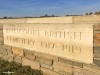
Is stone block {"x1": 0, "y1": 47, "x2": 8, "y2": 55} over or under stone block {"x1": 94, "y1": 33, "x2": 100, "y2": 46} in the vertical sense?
under

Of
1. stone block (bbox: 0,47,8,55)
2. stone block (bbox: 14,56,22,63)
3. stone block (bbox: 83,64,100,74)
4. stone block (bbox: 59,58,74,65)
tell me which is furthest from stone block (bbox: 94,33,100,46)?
stone block (bbox: 0,47,8,55)

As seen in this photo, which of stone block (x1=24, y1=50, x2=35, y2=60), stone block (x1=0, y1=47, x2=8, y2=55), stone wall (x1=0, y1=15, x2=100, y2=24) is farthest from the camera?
stone block (x1=0, y1=47, x2=8, y2=55)

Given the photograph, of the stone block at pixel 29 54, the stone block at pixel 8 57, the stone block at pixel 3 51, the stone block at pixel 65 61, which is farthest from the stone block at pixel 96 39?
the stone block at pixel 3 51

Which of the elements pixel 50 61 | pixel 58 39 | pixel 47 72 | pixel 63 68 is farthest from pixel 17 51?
pixel 63 68

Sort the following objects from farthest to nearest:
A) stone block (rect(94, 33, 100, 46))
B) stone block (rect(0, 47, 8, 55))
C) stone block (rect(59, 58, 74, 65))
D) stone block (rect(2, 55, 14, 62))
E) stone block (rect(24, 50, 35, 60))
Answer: stone block (rect(0, 47, 8, 55)) < stone block (rect(2, 55, 14, 62)) < stone block (rect(24, 50, 35, 60)) < stone block (rect(59, 58, 74, 65)) < stone block (rect(94, 33, 100, 46))

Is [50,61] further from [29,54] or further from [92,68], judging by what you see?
[92,68]

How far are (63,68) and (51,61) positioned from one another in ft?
1.71

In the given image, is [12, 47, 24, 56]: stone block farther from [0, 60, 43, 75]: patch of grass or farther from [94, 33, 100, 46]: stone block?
[94, 33, 100, 46]: stone block

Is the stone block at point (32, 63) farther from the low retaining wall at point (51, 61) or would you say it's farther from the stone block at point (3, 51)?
the stone block at point (3, 51)

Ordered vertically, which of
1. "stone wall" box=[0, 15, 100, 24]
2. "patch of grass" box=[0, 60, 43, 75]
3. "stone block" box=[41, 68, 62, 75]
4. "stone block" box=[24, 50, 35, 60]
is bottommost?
"patch of grass" box=[0, 60, 43, 75]

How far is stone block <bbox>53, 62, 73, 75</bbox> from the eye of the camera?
5109mm

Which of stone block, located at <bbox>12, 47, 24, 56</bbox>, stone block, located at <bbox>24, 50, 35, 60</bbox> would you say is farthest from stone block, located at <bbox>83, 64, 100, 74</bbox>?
stone block, located at <bbox>12, 47, 24, 56</bbox>

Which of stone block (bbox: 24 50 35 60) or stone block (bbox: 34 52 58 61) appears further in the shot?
stone block (bbox: 24 50 35 60)

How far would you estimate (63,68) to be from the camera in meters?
5.30
